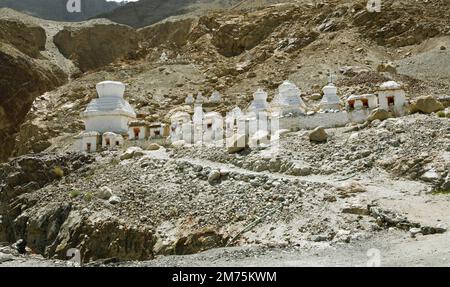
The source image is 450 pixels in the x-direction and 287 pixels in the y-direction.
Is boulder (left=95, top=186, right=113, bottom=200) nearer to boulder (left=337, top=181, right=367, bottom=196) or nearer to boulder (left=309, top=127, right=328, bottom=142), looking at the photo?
boulder (left=309, top=127, right=328, bottom=142)

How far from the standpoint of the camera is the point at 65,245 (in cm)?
1543

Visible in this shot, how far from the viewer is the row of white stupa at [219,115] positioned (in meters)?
18.8

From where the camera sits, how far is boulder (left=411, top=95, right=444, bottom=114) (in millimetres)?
17375

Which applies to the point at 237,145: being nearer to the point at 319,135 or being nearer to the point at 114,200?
the point at 319,135

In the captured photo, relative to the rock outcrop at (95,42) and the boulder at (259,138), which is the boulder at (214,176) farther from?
the rock outcrop at (95,42)

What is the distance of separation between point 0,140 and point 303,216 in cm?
3574

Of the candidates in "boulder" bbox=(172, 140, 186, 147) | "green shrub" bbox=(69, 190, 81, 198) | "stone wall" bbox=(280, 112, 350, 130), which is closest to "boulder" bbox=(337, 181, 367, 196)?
"stone wall" bbox=(280, 112, 350, 130)

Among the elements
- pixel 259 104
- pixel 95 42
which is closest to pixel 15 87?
pixel 95 42

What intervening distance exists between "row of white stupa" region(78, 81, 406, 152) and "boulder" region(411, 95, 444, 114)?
67 cm

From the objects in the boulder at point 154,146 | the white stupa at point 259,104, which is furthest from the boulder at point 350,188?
the white stupa at point 259,104

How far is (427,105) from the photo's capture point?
17.5 metres

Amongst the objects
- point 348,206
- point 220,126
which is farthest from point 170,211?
point 220,126

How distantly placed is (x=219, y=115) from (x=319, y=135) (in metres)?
6.15
